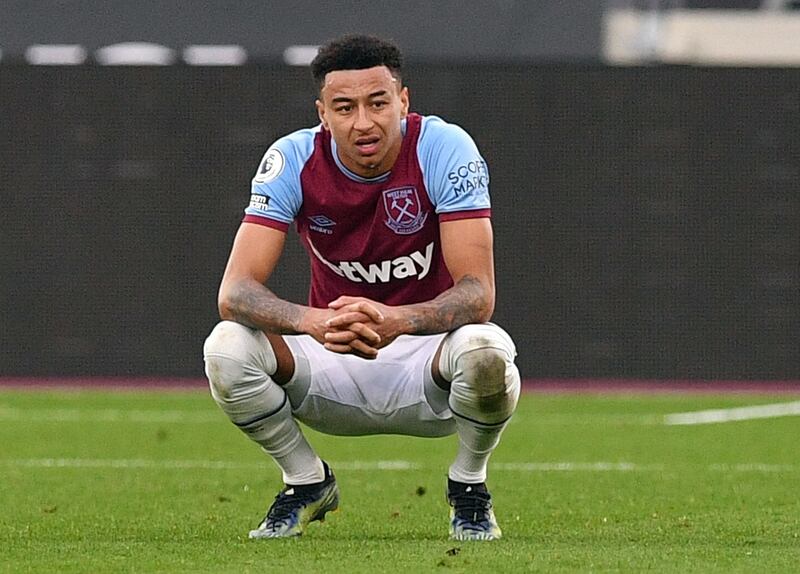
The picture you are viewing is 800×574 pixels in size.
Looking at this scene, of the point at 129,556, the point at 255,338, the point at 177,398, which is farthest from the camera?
the point at 177,398

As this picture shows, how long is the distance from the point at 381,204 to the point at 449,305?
1.66 feet

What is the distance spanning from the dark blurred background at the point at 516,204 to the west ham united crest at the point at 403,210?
23.3 ft

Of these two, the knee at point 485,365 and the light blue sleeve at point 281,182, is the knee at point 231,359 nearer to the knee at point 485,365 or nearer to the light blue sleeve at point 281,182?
the light blue sleeve at point 281,182

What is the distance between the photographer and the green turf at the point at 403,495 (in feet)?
15.4

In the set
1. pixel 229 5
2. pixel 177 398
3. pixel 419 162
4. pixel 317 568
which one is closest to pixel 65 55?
pixel 229 5

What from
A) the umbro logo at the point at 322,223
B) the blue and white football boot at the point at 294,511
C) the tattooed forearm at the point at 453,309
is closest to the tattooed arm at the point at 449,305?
the tattooed forearm at the point at 453,309

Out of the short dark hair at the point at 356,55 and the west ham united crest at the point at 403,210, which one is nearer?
the short dark hair at the point at 356,55

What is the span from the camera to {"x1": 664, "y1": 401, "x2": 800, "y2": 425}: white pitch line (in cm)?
1023

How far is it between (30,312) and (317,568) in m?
8.64

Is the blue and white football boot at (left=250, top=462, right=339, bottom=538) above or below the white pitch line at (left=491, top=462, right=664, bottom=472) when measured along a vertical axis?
above

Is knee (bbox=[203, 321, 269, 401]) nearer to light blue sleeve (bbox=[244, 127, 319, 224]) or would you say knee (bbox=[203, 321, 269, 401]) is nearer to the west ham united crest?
light blue sleeve (bbox=[244, 127, 319, 224])

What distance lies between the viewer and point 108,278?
12.7 metres

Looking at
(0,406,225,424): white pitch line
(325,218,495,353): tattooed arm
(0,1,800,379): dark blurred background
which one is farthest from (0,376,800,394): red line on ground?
(325,218,495,353): tattooed arm

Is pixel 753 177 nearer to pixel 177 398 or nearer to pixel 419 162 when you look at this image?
pixel 177 398
